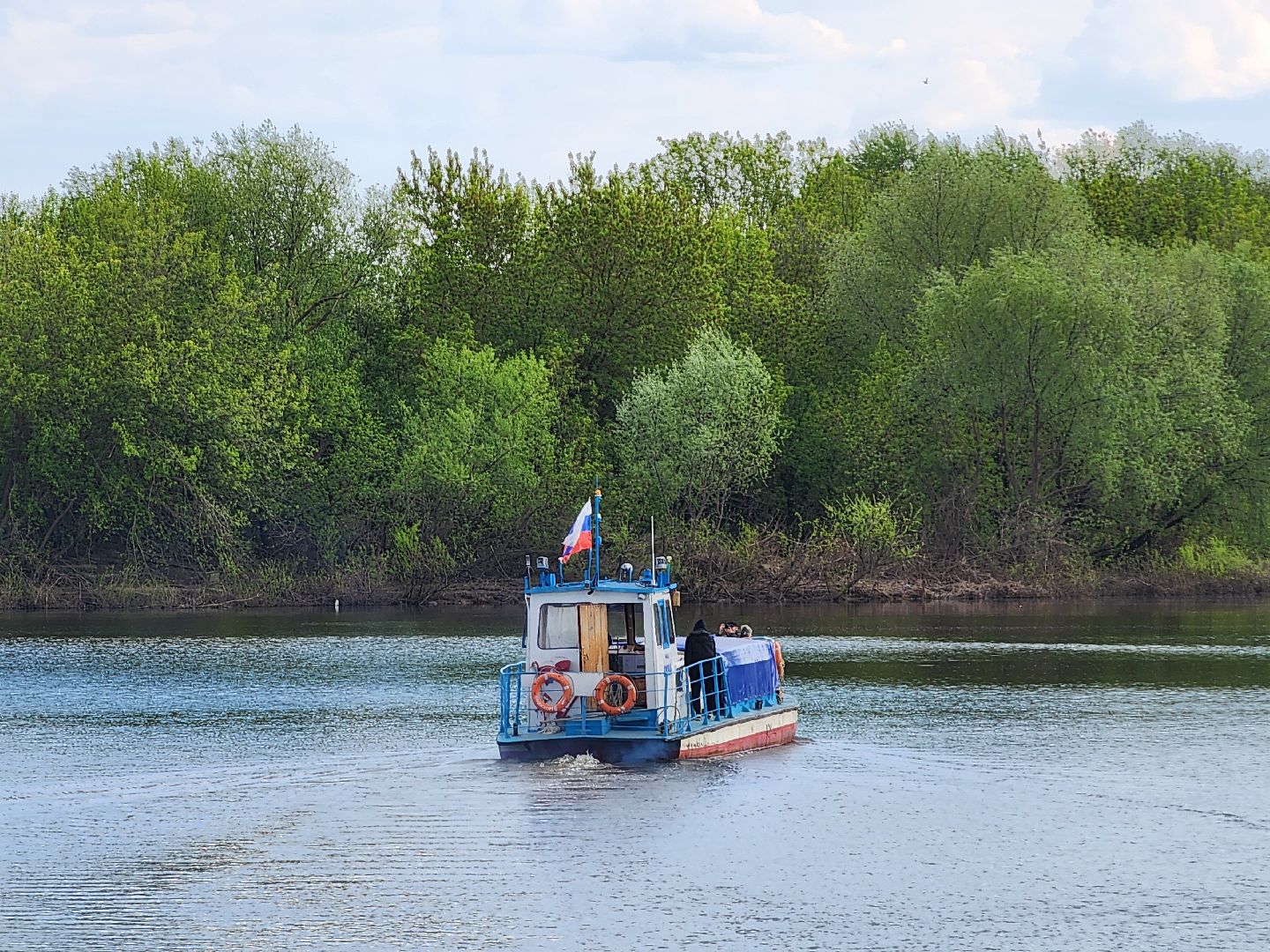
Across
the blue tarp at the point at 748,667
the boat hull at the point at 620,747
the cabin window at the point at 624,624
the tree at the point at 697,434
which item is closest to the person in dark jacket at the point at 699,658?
the blue tarp at the point at 748,667

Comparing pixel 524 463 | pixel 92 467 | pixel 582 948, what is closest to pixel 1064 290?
pixel 524 463

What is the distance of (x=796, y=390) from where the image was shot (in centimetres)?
9075

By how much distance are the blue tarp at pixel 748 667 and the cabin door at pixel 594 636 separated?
2.71 metres

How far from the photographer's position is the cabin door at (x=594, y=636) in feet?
105

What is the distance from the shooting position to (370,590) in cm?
7850

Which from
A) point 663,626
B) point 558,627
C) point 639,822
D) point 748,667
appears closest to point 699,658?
point 663,626

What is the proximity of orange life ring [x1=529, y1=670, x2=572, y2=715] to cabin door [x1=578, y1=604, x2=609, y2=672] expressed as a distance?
2.04 ft

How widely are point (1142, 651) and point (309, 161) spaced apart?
5058 cm

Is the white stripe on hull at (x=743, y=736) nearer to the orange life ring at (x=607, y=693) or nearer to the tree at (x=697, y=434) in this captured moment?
the orange life ring at (x=607, y=693)

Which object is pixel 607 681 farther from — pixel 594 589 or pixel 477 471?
pixel 477 471

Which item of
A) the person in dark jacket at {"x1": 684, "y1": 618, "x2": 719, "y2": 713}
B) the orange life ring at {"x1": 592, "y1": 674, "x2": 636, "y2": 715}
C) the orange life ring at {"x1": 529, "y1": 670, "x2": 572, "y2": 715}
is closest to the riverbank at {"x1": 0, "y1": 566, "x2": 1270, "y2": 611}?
the person in dark jacket at {"x1": 684, "y1": 618, "x2": 719, "y2": 713}

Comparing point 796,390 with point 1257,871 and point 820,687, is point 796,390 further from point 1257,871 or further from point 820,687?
point 1257,871

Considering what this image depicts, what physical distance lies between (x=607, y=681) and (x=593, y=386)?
55301 mm

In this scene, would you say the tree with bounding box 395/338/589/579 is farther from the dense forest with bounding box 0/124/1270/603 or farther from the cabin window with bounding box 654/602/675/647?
the cabin window with bounding box 654/602/675/647
